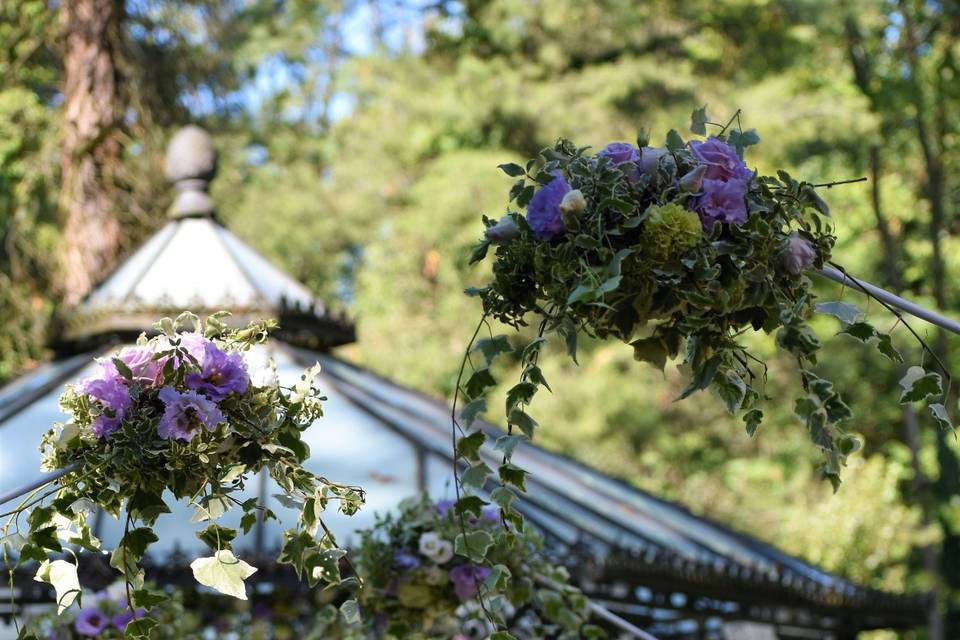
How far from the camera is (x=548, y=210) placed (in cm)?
225

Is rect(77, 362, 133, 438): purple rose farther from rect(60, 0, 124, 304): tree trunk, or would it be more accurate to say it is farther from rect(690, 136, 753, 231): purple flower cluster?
rect(60, 0, 124, 304): tree trunk

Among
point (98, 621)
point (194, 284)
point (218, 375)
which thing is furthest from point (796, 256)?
point (194, 284)

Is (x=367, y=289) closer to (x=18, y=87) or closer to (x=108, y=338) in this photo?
(x=18, y=87)

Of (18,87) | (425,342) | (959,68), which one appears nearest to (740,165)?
(18,87)

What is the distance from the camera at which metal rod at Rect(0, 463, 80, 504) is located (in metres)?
2.20

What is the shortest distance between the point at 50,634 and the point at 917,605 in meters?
4.15

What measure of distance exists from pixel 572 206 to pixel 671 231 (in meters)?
0.16

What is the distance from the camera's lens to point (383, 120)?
63.0 ft

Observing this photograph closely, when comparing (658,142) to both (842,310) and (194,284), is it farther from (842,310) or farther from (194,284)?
(842,310)

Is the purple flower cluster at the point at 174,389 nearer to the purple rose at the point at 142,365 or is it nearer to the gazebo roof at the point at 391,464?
the purple rose at the point at 142,365

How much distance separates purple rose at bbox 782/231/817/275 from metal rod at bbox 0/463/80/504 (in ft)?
3.99

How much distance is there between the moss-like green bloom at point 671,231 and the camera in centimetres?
216

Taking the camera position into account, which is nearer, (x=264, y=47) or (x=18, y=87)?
(x=18, y=87)

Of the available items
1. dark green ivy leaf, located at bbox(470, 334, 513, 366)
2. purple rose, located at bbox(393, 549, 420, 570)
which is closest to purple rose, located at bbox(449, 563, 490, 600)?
purple rose, located at bbox(393, 549, 420, 570)
